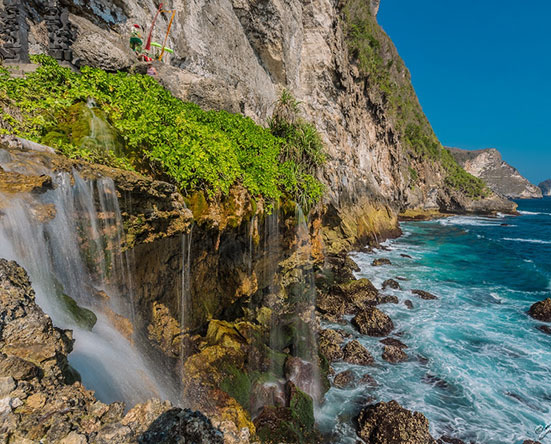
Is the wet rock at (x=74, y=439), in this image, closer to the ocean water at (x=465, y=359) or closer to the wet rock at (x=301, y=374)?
the wet rock at (x=301, y=374)

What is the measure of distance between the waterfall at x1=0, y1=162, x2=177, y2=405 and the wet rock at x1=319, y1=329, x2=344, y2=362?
746 centimetres

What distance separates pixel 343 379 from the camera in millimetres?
9555

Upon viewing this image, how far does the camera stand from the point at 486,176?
14838 centimetres

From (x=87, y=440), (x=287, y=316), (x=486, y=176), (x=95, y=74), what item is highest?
(x=486, y=176)

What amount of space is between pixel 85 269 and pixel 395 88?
214 feet

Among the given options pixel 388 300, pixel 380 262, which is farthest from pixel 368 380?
pixel 380 262

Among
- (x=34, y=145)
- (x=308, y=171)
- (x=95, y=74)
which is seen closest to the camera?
(x=34, y=145)

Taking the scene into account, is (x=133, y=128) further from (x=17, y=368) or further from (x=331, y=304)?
(x=331, y=304)

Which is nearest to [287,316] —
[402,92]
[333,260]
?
[333,260]

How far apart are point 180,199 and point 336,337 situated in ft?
30.7

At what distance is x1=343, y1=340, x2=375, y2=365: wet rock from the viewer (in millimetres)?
10578

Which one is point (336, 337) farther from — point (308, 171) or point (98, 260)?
point (98, 260)

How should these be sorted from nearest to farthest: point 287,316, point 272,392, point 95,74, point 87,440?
1. point 87,440
2. point 95,74
3. point 272,392
4. point 287,316

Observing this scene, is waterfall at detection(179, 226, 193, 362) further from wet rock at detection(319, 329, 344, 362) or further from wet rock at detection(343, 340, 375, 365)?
wet rock at detection(343, 340, 375, 365)
